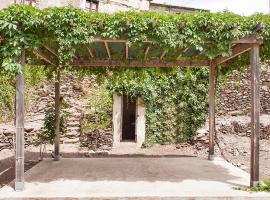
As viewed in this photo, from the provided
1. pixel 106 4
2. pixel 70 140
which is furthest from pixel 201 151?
pixel 106 4

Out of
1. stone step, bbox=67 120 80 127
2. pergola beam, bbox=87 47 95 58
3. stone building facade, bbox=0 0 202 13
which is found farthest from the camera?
stone building facade, bbox=0 0 202 13

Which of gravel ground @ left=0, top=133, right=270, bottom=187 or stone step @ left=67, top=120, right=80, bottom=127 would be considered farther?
stone step @ left=67, top=120, right=80, bottom=127

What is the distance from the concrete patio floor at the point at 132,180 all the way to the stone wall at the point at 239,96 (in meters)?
5.94

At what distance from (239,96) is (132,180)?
9250 mm

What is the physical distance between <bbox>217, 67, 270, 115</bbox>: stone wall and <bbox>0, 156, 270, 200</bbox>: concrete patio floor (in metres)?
5.94

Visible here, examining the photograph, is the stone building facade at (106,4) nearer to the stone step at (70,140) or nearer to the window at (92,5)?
the window at (92,5)

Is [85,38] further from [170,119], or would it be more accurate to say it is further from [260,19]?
[170,119]

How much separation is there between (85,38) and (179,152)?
8126 mm

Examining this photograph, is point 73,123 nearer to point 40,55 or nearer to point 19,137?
point 40,55

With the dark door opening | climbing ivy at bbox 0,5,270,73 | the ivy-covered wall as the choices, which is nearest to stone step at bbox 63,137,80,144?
the ivy-covered wall

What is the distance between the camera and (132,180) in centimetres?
675

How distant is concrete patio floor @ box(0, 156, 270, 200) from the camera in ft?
18.6

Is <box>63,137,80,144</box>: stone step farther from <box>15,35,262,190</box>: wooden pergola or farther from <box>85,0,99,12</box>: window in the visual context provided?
<box>85,0,99,12</box>: window

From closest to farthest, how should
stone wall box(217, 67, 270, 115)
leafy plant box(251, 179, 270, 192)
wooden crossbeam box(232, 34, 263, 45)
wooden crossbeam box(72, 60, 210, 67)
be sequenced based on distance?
leafy plant box(251, 179, 270, 192) → wooden crossbeam box(232, 34, 263, 45) → wooden crossbeam box(72, 60, 210, 67) → stone wall box(217, 67, 270, 115)
